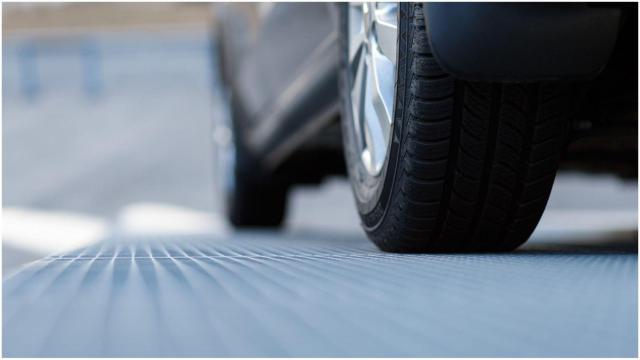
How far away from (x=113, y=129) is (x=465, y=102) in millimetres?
13342

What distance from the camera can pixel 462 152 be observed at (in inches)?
51.6

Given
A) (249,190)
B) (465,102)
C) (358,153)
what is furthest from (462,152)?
(249,190)

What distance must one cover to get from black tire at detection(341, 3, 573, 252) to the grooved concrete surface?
0.13 m

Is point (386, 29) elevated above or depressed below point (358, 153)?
above

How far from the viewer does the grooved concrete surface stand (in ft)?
2.24

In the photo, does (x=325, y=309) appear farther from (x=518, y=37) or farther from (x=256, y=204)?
(x=256, y=204)

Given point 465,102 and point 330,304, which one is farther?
point 465,102

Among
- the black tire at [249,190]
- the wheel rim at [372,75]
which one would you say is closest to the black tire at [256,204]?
the black tire at [249,190]

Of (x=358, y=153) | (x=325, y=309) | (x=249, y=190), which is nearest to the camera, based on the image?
(x=325, y=309)

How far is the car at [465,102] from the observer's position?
1.14 metres

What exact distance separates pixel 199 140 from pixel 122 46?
505 cm

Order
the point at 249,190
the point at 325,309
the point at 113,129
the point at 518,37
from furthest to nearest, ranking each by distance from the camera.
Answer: the point at 113,129, the point at 249,190, the point at 518,37, the point at 325,309

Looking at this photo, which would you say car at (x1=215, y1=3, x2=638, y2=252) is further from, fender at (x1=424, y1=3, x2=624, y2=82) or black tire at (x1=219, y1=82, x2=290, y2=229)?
black tire at (x1=219, y1=82, x2=290, y2=229)

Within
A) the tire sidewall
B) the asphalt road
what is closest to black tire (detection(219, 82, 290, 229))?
the tire sidewall
